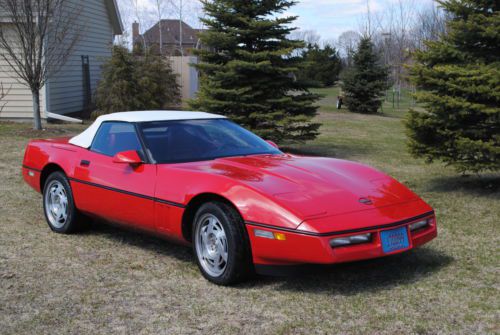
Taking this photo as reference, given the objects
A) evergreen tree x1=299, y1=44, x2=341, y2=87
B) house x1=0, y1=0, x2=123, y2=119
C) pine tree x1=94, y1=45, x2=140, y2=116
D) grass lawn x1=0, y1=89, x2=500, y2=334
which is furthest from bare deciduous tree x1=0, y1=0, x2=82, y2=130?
evergreen tree x1=299, y1=44, x2=341, y2=87

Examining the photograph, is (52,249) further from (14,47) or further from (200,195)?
(14,47)

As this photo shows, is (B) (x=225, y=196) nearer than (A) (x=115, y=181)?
Yes

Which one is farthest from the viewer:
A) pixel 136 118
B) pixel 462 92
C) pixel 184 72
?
pixel 184 72

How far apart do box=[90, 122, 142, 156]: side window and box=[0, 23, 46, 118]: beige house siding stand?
13151 mm

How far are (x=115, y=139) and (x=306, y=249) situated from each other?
257 cm

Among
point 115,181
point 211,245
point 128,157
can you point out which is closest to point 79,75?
point 115,181

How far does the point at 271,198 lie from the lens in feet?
14.6

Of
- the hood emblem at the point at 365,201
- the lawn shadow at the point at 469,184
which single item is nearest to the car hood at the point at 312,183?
the hood emblem at the point at 365,201

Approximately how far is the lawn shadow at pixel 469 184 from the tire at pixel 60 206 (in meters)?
5.24

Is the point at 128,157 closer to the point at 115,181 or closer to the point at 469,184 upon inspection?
the point at 115,181

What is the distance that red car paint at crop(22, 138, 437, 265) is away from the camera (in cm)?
429

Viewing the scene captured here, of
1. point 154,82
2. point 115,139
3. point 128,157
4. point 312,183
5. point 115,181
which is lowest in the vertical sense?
point 115,181

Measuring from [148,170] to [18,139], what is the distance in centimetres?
1049

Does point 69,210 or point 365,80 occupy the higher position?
point 365,80
